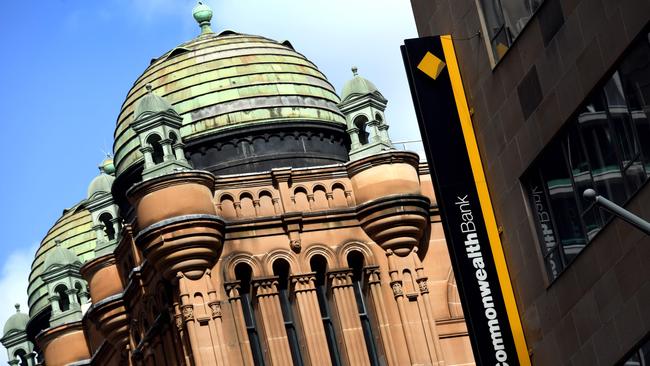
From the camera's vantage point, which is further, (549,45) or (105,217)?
(105,217)

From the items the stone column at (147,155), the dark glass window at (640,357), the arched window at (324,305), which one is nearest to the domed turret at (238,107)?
the stone column at (147,155)

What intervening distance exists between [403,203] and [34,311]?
24787mm

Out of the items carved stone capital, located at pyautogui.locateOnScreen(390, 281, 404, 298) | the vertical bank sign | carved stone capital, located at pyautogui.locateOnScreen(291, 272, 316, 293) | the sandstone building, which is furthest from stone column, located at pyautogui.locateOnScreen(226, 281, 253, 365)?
the vertical bank sign

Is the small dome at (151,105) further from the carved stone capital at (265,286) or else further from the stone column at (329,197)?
the carved stone capital at (265,286)

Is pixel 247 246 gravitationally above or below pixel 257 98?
below

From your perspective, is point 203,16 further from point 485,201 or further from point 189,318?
point 485,201

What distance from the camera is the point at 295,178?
54562mm

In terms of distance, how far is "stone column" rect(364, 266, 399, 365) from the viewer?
53219 millimetres

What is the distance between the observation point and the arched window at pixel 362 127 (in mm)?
57219

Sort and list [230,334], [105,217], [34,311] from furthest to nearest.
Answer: [34,311] → [105,217] → [230,334]

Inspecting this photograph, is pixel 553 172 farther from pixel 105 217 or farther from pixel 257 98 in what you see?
pixel 105 217

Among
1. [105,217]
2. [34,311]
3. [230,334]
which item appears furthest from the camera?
[34,311]

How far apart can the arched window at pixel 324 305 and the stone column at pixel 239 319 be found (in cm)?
233


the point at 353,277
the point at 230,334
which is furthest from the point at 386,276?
the point at 230,334
